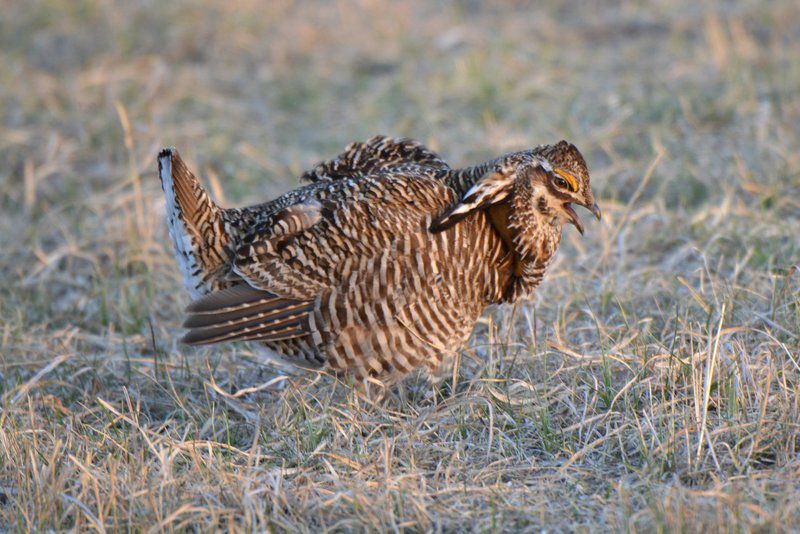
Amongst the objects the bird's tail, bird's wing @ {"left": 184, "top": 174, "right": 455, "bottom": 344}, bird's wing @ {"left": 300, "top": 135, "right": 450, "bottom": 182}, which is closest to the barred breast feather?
bird's wing @ {"left": 184, "top": 174, "right": 455, "bottom": 344}

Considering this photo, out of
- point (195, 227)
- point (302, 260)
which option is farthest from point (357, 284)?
point (195, 227)

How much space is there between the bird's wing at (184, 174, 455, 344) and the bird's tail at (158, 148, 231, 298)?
0.38ft

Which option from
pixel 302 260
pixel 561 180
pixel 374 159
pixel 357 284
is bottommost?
pixel 357 284

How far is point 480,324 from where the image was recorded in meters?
4.27

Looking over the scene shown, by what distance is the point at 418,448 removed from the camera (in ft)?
10.5

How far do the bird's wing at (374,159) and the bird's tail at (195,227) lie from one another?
0.52m

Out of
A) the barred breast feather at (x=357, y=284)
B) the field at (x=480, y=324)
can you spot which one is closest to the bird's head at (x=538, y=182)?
the barred breast feather at (x=357, y=284)

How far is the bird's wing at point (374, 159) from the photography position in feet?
13.0

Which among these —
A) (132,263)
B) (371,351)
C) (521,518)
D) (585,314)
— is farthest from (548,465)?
(132,263)

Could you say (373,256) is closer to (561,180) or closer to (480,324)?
(561,180)

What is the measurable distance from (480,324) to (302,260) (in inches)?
41.9

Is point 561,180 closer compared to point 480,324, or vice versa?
point 561,180

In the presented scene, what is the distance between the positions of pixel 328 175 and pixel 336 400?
915 mm

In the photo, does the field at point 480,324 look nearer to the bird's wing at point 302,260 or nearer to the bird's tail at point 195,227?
the bird's wing at point 302,260
